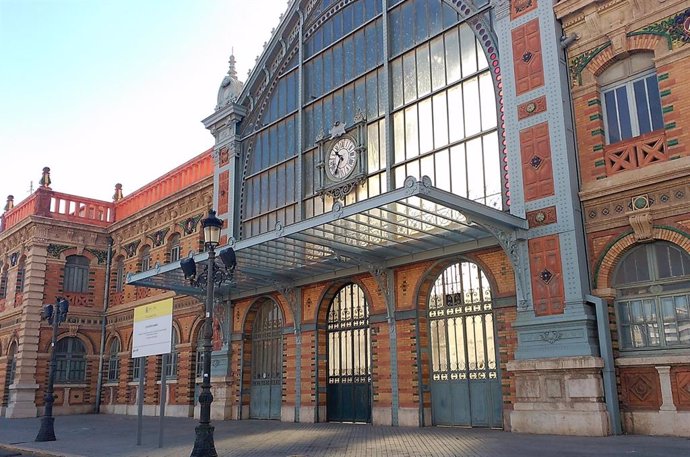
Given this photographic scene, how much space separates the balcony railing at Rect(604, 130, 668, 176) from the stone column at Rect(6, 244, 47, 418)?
87.3 feet

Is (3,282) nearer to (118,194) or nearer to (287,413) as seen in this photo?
(118,194)

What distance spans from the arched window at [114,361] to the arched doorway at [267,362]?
11.0 metres

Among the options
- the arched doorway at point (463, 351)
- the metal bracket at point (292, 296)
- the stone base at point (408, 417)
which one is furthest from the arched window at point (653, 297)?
the metal bracket at point (292, 296)

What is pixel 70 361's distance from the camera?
31.6m

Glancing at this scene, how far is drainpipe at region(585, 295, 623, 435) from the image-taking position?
43.6ft

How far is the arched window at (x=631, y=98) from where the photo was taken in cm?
1412

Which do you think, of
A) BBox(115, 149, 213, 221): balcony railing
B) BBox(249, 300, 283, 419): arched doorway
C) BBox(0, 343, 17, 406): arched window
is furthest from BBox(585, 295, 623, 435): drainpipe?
BBox(0, 343, 17, 406): arched window

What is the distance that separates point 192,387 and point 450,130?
15.1m

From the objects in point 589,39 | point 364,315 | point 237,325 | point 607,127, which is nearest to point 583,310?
point 607,127

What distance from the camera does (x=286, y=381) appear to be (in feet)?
70.9

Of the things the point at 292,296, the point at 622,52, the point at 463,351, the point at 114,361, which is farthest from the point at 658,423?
the point at 114,361

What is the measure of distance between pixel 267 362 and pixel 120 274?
43.6ft

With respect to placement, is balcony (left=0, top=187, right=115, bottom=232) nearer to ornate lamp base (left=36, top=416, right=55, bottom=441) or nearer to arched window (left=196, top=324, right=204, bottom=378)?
arched window (left=196, top=324, right=204, bottom=378)

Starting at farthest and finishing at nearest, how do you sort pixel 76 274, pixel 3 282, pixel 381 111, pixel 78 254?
pixel 3 282 < pixel 78 254 < pixel 76 274 < pixel 381 111
